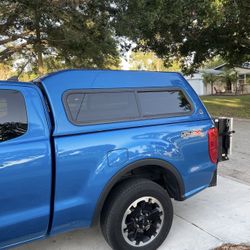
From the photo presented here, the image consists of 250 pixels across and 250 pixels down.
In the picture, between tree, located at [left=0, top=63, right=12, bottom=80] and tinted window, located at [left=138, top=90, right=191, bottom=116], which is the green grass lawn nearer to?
tinted window, located at [left=138, top=90, right=191, bottom=116]

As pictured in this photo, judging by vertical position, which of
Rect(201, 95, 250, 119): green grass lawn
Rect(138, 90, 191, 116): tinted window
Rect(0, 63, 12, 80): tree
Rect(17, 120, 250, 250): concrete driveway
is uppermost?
Rect(0, 63, 12, 80): tree

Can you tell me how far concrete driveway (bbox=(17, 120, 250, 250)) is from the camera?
4.18 meters

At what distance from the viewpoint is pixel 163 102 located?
4.25 metres

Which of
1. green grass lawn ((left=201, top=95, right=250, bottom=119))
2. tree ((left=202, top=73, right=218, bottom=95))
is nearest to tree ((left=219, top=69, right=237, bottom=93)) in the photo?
tree ((left=202, top=73, right=218, bottom=95))

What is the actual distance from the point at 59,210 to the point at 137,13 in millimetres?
8525

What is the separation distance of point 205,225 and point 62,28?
11.4m

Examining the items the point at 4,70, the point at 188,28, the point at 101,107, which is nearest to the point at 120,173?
the point at 101,107

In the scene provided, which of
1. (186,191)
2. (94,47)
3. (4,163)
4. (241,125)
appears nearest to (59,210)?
(4,163)

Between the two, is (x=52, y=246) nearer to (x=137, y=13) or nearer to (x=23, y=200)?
(x=23, y=200)

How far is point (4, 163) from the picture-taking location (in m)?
3.02

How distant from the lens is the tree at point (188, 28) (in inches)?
432

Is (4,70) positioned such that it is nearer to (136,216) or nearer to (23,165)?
(136,216)

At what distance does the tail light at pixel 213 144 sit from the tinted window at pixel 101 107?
3.12 feet

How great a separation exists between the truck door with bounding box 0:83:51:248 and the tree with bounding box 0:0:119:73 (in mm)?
8101
